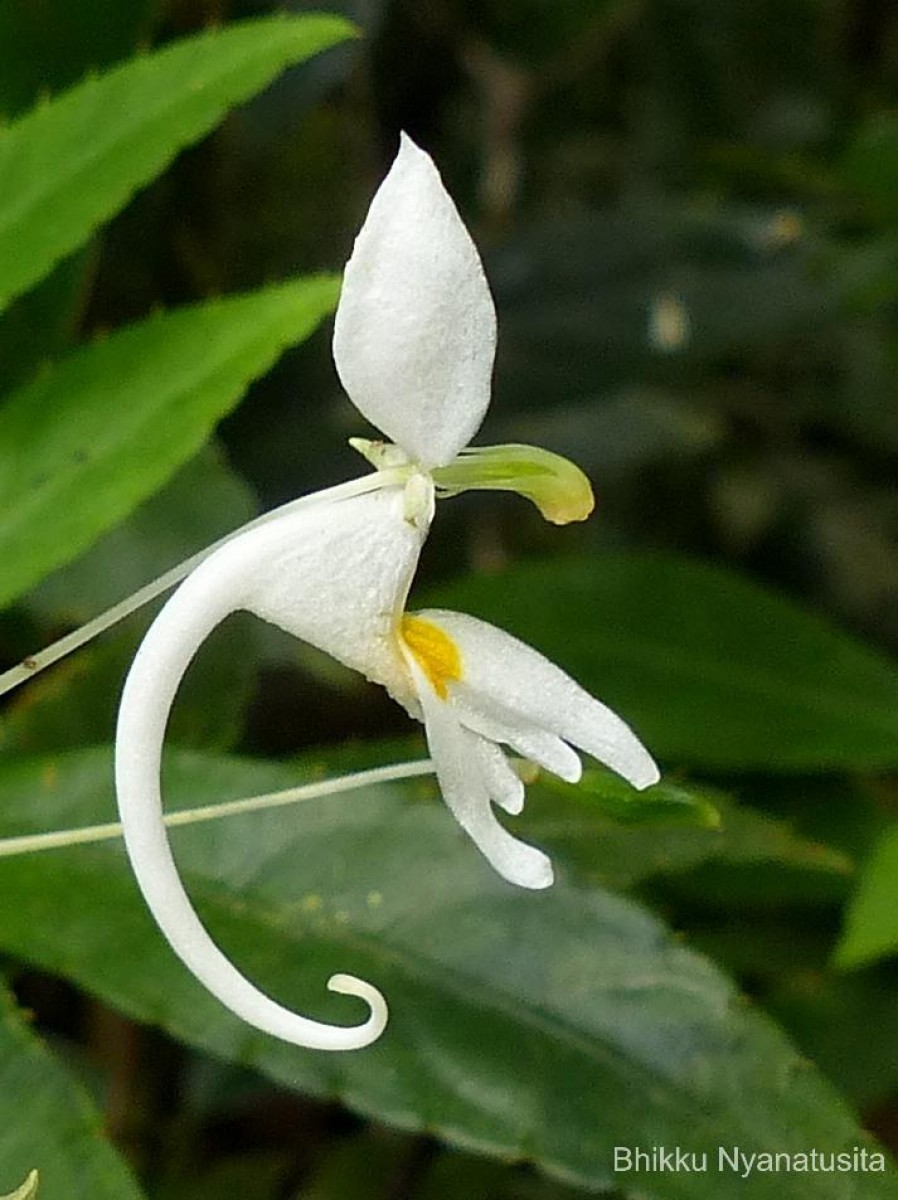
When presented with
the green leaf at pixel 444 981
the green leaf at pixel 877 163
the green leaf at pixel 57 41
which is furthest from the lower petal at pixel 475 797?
the green leaf at pixel 877 163

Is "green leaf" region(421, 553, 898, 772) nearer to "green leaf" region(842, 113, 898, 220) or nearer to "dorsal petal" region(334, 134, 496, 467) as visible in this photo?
"green leaf" region(842, 113, 898, 220)

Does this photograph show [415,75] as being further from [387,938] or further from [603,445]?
[387,938]

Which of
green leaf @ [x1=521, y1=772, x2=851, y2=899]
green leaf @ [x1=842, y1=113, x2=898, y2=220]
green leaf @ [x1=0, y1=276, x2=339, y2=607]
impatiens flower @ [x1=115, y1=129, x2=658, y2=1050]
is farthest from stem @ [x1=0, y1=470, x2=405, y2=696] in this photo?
green leaf @ [x1=842, y1=113, x2=898, y2=220]

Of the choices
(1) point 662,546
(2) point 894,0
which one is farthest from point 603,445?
(2) point 894,0

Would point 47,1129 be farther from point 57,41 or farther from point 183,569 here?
point 57,41

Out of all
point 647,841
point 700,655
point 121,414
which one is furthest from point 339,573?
point 700,655
